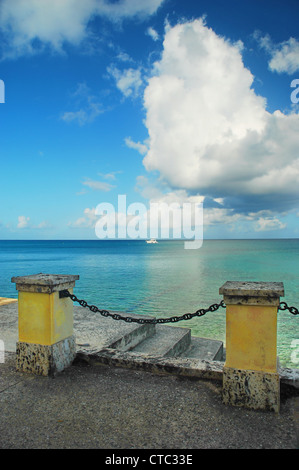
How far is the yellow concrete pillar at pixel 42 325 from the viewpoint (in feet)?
12.2

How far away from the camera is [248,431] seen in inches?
106

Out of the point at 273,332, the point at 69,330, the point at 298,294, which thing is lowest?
the point at 298,294

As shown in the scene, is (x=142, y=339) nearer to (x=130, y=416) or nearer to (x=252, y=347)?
(x=130, y=416)

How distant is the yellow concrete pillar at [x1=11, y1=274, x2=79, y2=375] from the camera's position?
12.2ft

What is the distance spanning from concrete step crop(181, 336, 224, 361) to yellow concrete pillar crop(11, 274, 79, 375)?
3.40 meters

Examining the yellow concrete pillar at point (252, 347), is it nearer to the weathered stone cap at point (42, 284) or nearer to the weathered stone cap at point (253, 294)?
the weathered stone cap at point (253, 294)

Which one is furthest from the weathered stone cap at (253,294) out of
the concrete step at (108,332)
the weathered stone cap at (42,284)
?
the concrete step at (108,332)

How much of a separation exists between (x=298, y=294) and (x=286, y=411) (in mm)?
19036

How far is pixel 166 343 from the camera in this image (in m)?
6.18

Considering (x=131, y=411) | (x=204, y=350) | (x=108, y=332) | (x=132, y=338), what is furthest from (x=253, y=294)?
(x=204, y=350)

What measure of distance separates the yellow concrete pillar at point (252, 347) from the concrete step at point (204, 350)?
349cm

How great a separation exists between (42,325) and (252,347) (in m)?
2.41
